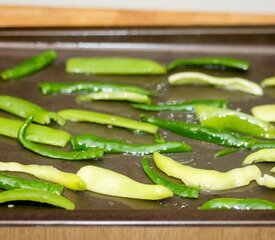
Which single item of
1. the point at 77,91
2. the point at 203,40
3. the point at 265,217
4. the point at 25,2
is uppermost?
the point at 25,2

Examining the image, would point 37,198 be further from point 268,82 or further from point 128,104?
point 268,82

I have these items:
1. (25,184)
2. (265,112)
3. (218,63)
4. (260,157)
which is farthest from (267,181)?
(218,63)

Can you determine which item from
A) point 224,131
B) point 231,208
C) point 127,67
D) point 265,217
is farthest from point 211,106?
point 265,217

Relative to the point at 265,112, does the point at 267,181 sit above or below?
below

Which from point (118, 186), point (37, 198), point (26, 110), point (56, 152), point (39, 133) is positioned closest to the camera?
point (37, 198)

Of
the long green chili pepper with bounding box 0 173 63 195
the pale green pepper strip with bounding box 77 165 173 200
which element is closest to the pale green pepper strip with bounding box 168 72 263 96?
the pale green pepper strip with bounding box 77 165 173 200

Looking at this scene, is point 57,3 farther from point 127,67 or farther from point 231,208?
point 231,208

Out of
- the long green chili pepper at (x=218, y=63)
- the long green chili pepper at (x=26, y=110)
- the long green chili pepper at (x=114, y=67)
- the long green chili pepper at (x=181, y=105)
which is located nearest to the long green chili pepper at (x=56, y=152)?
the long green chili pepper at (x=26, y=110)
